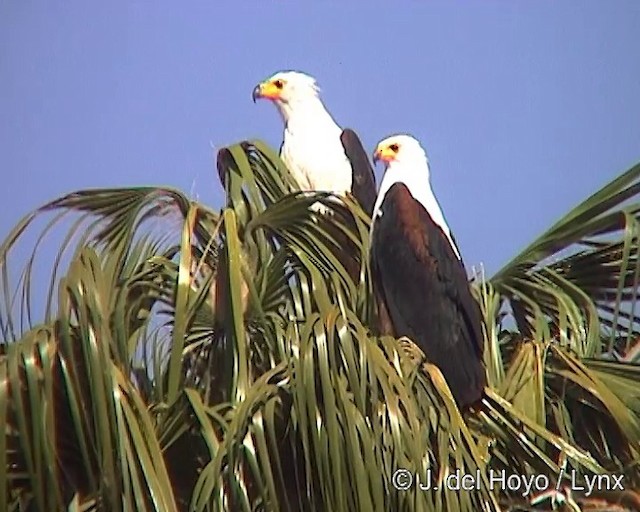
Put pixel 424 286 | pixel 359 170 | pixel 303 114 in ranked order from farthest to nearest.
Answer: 1. pixel 303 114
2. pixel 359 170
3. pixel 424 286

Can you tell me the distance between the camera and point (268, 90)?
3676 mm

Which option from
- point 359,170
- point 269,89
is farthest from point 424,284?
point 269,89

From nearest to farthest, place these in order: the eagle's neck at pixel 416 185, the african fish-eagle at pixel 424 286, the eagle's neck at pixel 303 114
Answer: the african fish-eagle at pixel 424 286
the eagle's neck at pixel 416 185
the eagle's neck at pixel 303 114

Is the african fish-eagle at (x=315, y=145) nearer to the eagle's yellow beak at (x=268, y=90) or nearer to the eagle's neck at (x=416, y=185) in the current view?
the eagle's yellow beak at (x=268, y=90)

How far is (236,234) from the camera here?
219 cm

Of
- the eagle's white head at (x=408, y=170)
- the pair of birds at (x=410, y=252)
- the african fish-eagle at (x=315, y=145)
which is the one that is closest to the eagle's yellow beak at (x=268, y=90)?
the african fish-eagle at (x=315, y=145)

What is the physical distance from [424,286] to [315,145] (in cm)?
100

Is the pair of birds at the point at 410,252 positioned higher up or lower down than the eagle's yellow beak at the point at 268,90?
lower down

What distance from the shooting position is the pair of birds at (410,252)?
244 centimetres

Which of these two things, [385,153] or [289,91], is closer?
[385,153]

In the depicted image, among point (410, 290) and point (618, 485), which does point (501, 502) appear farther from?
point (410, 290)

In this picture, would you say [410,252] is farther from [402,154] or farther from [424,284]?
[402,154]

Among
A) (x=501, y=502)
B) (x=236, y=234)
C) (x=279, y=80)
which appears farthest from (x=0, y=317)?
(x=279, y=80)

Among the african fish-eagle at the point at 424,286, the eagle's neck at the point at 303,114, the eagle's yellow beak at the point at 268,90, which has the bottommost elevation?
the african fish-eagle at the point at 424,286
